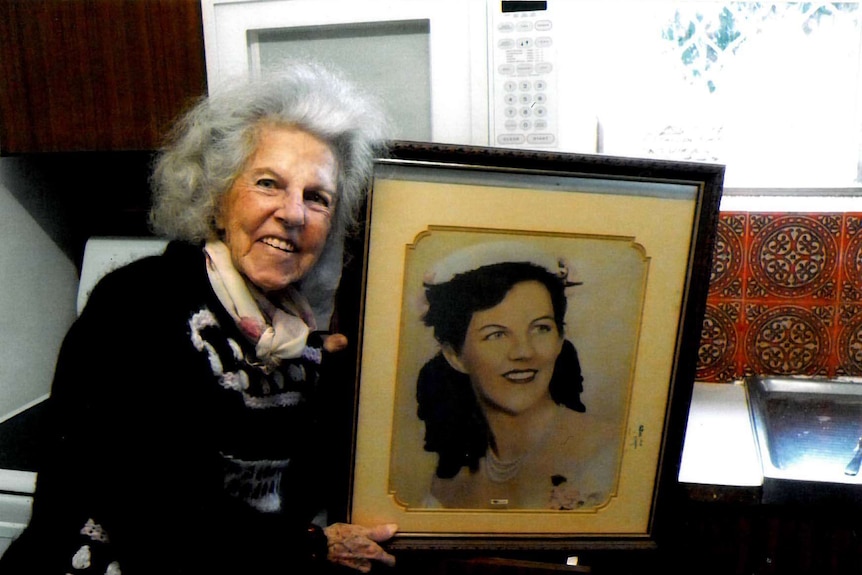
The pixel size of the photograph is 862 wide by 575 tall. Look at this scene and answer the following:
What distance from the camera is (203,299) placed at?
756mm

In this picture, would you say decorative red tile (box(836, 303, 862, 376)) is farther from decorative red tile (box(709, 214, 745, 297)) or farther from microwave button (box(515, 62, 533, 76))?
microwave button (box(515, 62, 533, 76))

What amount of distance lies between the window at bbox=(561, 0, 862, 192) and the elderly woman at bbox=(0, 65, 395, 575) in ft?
2.39

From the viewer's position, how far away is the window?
4.37ft

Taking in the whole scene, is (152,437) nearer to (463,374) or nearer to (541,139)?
(463,374)

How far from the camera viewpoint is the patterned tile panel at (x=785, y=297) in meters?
1.27

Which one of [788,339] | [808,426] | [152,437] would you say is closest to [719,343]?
[788,339]

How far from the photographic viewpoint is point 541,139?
3.13 ft

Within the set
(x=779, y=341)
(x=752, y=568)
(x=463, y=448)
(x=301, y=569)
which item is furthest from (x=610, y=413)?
(x=779, y=341)

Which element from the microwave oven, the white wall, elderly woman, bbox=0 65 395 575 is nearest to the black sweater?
elderly woman, bbox=0 65 395 575

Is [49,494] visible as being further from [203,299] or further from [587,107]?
[587,107]

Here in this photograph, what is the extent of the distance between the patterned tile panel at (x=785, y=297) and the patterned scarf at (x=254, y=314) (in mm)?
901

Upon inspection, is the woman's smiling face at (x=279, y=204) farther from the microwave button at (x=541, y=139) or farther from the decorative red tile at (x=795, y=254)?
the decorative red tile at (x=795, y=254)

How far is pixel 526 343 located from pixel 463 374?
0.29 ft

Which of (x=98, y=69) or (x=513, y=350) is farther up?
(x=98, y=69)
